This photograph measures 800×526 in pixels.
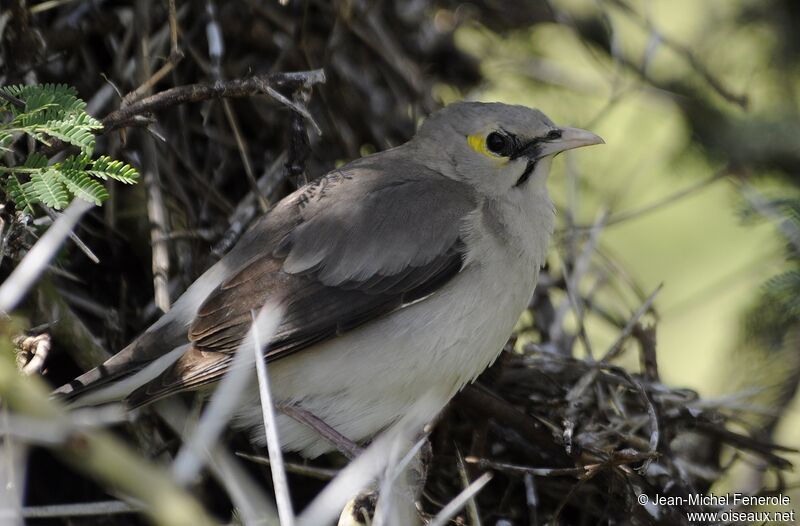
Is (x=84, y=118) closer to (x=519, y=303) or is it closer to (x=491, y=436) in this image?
(x=519, y=303)

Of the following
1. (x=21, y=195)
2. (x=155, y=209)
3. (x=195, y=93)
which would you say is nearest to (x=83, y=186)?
(x=21, y=195)

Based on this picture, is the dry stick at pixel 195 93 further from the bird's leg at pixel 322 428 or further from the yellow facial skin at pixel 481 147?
the bird's leg at pixel 322 428

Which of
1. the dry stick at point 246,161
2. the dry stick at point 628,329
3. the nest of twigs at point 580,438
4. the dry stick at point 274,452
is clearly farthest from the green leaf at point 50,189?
the dry stick at point 628,329

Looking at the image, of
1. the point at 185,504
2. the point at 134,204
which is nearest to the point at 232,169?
the point at 134,204

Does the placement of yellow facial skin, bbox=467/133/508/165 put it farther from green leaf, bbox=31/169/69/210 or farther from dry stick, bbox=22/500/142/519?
dry stick, bbox=22/500/142/519

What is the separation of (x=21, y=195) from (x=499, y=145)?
2.09m

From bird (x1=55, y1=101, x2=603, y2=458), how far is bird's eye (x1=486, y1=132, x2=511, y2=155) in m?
0.22

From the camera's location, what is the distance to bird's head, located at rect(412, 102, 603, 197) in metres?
4.38

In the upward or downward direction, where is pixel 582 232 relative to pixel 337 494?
upward

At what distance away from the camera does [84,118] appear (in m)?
3.38

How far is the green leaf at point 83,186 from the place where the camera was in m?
3.25

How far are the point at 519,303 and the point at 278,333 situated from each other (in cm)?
102

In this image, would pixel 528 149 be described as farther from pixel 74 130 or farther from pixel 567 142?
pixel 74 130

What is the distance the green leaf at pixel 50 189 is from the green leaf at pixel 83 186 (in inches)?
1.0
